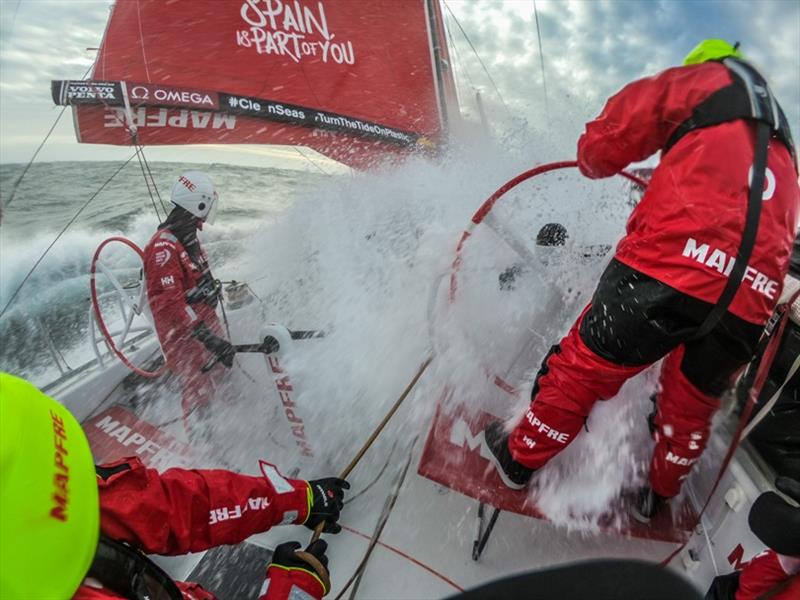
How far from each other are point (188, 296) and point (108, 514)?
A: 1.78m

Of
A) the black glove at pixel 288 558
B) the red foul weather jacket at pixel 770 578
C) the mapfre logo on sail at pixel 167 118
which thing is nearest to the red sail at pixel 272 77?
the mapfre logo on sail at pixel 167 118

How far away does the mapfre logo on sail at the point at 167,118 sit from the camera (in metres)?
3.46

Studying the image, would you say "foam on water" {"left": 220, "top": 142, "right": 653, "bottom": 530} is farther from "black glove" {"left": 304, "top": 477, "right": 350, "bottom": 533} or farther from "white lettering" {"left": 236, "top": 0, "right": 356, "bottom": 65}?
"white lettering" {"left": 236, "top": 0, "right": 356, "bottom": 65}

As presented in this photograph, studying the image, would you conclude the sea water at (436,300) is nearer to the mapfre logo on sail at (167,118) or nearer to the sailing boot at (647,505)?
the sailing boot at (647,505)

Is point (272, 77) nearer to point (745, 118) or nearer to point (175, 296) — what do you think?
point (175, 296)

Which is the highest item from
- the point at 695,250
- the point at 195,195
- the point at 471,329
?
the point at 695,250

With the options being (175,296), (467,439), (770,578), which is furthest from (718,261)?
(175,296)

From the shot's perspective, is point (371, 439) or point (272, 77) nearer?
point (371, 439)

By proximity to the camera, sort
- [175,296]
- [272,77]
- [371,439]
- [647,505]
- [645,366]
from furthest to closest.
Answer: [272,77] → [175,296] → [371,439] → [647,505] → [645,366]

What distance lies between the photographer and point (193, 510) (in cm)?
129

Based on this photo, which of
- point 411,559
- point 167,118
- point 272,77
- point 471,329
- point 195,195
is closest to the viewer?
point 411,559

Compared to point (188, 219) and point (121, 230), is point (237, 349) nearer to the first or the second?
point (188, 219)

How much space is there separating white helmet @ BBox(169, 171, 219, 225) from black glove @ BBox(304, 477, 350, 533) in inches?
70.2

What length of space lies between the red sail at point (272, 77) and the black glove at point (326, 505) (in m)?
3.00
